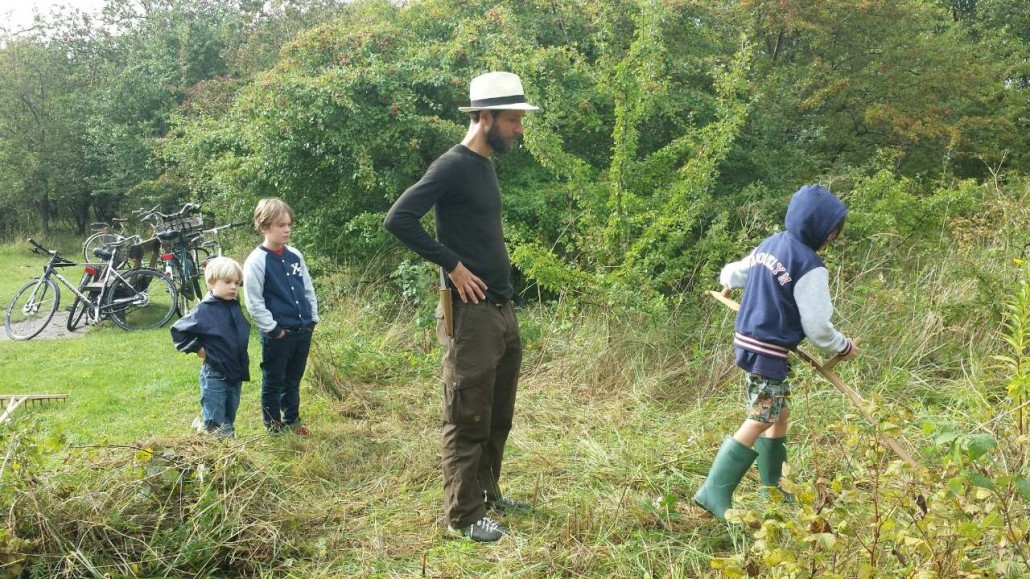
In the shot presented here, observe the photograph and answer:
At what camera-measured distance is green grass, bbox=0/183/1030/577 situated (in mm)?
2566

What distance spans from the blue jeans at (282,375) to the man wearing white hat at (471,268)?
1.73m

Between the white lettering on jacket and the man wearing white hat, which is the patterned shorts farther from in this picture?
the man wearing white hat

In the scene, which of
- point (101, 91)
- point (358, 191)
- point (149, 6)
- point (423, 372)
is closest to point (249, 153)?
point (358, 191)

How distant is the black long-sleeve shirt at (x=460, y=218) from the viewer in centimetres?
319

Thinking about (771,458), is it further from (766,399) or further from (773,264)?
(773,264)

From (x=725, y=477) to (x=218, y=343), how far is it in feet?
9.51

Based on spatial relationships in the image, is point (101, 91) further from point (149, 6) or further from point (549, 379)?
point (549, 379)

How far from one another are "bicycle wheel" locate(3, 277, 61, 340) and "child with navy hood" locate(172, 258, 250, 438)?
229 inches

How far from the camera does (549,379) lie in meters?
5.87

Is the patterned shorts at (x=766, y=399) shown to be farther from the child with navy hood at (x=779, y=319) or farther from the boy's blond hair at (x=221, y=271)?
the boy's blond hair at (x=221, y=271)

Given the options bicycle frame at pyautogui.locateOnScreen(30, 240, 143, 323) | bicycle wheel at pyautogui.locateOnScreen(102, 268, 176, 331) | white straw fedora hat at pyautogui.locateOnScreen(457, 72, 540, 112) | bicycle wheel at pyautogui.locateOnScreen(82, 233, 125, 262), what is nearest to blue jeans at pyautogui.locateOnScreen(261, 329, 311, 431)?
white straw fedora hat at pyautogui.locateOnScreen(457, 72, 540, 112)

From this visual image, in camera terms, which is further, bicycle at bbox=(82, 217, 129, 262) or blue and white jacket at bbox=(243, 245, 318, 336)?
bicycle at bbox=(82, 217, 129, 262)

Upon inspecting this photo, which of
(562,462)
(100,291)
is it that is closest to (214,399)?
(562,462)

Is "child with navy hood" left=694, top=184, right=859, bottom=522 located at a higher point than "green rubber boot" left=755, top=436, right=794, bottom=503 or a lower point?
higher
